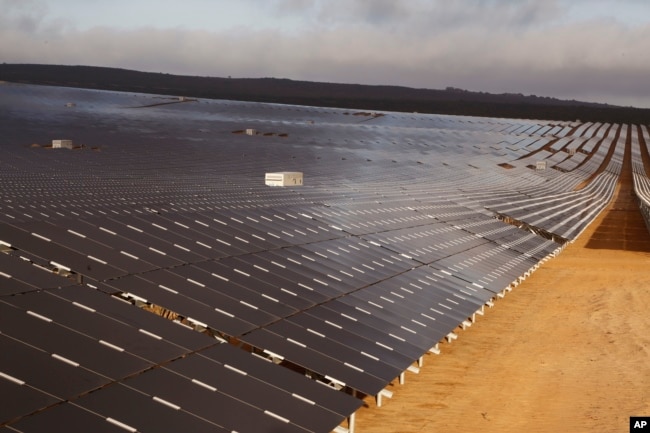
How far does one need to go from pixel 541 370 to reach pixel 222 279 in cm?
1165

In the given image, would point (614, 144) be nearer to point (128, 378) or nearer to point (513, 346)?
point (513, 346)

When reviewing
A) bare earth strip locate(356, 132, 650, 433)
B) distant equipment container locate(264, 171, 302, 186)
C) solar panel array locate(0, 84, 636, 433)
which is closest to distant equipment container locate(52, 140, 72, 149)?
solar panel array locate(0, 84, 636, 433)

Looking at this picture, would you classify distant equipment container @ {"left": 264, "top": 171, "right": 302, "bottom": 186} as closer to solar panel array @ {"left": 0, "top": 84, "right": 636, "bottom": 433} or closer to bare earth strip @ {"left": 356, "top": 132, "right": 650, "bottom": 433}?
solar panel array @ {"left": 0, "top": 84, "right": 636, "bottom": 433}

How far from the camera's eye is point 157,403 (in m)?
11.7

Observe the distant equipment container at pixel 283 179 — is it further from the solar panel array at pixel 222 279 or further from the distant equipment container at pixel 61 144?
the distant equipment container at pixel 61 144

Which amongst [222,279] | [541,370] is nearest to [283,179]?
[541,370]

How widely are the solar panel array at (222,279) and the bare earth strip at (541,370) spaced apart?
1.56 m

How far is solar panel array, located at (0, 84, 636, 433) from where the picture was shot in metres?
12.1

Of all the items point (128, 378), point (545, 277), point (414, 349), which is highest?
point (128, 378)

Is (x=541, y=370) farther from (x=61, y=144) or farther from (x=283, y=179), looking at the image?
(x=61, y=144)

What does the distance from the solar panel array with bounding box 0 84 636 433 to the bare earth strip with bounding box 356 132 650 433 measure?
61.5 inches

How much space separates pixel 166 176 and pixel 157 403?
1203 inches

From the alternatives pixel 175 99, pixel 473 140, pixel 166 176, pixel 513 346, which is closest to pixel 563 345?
pixel 513 346

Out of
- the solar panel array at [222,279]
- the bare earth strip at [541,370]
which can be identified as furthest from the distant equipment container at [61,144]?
the bare earth strip at [541,370]
